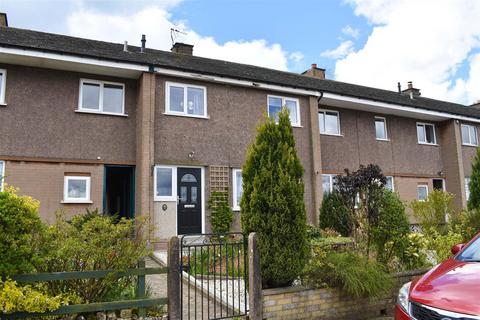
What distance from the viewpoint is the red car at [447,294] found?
3385 mm

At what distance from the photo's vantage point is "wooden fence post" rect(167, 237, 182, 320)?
204 inches

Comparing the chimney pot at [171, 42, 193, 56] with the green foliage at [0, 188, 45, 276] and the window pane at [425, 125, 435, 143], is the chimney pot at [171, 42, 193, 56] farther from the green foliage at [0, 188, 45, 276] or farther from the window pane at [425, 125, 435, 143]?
the green foliage at [0, 188, 45, 276]

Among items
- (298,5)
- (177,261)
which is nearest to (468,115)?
(298,5)

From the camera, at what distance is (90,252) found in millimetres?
5082

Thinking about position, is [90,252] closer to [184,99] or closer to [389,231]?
[389,231]

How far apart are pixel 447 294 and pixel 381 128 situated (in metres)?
15.0

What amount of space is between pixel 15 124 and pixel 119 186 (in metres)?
4.31

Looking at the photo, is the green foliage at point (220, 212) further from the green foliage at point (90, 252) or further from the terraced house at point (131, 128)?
the green foliage at point (90, 252)

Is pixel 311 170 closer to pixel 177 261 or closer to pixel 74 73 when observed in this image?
pixel 74 73

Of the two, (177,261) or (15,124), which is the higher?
(15,124)

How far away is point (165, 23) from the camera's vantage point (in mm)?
17953

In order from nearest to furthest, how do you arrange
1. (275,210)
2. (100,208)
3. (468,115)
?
(275,210) → (100,208) → (468,115)

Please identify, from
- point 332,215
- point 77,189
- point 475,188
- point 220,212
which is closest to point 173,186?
point 220,212

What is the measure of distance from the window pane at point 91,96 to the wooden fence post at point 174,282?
320 inches
